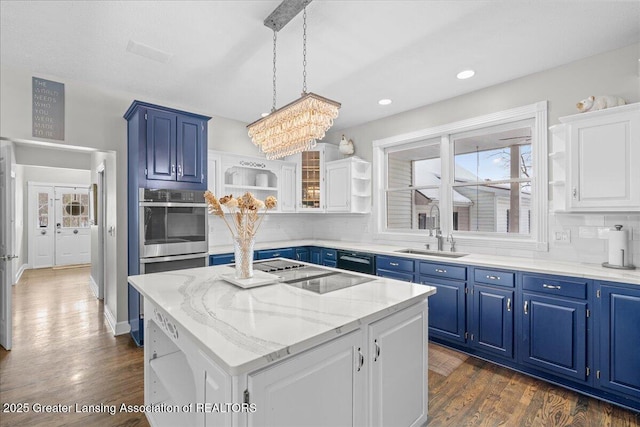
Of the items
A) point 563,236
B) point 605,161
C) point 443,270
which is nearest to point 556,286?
point 563,236

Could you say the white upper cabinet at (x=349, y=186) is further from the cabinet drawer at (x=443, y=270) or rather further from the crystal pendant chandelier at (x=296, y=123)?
the crystal pendant chandelier at (x=296, y=123)

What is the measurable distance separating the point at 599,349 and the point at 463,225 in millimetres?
1727

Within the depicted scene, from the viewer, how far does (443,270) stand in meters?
3.10

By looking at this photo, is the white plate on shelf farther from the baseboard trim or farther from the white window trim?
the white window trim

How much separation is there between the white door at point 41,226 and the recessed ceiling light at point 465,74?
9.19 metres

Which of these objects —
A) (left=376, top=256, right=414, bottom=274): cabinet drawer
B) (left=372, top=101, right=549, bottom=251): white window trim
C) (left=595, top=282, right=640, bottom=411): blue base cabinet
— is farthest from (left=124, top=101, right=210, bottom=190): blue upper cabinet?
(left=595, top=282, right=640, bottom=411): blue base cabinet

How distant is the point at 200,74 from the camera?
10.0ft

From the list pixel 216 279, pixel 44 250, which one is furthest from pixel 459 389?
pixel 44 250

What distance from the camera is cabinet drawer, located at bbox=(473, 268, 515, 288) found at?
2675 mm

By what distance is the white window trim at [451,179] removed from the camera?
2998mm

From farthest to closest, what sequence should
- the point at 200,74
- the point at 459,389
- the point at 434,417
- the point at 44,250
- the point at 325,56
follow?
the point at 44,250 < the point at 200,74 < the point at 325,56 < the point at 459,389 < the point at 434,417

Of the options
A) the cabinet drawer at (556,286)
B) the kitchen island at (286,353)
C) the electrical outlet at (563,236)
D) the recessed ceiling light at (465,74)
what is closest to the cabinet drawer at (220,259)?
the kitchen island at (286,353)

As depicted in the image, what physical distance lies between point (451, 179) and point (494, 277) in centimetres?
144

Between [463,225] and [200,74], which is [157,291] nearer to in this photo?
[200,74]
